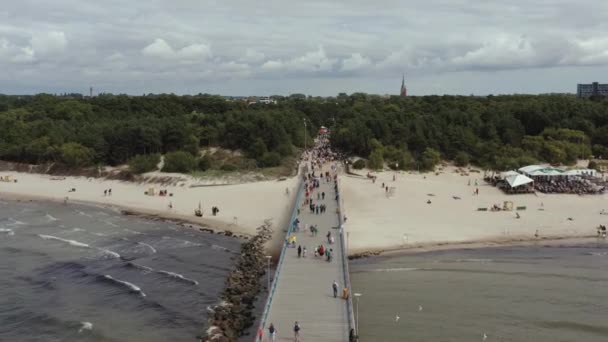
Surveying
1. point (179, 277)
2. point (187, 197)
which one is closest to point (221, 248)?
point (179, 277)

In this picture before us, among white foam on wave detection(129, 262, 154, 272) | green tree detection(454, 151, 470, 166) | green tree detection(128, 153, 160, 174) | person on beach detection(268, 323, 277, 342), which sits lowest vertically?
white foam on wave detection(129, 262, 154, 272)

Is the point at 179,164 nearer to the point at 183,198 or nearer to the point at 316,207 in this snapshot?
the point at 183,198

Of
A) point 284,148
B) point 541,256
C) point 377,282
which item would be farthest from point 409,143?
point 377,282

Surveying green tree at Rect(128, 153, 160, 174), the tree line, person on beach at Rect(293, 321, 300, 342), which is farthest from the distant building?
person on beach at Rect(293, 321, 300, 342)

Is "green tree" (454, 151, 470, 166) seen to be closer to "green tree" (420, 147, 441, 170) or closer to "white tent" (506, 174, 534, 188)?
"green tree" (420, 147, 441, 170)

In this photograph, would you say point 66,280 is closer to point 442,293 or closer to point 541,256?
point 442,293

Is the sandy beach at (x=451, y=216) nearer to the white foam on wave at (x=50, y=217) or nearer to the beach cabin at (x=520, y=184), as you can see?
the beach cabin at (x=520, y=184)

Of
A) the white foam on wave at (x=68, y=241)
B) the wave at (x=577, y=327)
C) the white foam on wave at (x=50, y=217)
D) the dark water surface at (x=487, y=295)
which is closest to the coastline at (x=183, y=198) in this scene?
the white foam on wave at (x=50, y=217)
